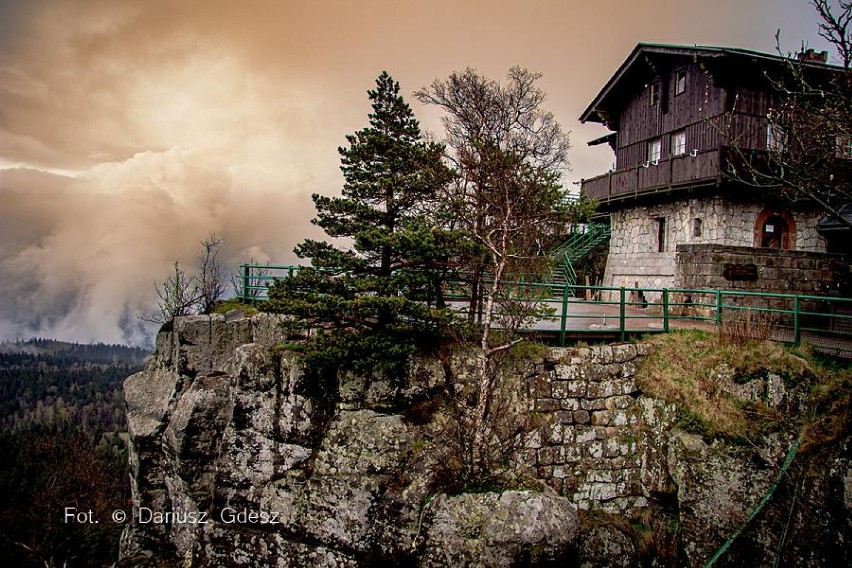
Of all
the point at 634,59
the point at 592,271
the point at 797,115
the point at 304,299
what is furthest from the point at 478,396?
the point at 634,59

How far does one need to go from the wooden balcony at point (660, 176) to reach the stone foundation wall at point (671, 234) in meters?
0.94

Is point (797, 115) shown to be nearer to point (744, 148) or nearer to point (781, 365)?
point (744, 148)

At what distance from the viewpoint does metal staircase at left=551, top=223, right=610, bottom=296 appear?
2012 centimetres

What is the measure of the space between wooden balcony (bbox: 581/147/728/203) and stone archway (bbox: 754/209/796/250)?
8.97ft

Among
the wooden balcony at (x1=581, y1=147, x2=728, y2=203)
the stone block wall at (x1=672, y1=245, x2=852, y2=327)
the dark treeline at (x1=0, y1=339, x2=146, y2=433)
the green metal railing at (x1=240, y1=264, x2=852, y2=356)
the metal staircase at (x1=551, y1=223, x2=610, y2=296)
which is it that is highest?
the wooden balcony at (x1=581, y1=147, x2=728, y2=203)

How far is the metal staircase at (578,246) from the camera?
20.1m

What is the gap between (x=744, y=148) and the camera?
617 inches

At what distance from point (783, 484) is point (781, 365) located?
2.25 m

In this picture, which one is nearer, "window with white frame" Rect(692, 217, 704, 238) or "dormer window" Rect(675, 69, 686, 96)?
"window with white frame" Rect(692, 217, 704, 238)

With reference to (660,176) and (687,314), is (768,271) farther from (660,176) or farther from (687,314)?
(660,176)

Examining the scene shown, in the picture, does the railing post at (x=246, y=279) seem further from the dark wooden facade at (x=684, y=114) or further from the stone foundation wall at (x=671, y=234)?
the dark wooden facade at (x=684, y=114)

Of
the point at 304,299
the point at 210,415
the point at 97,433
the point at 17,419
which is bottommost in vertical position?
the point at 17,419

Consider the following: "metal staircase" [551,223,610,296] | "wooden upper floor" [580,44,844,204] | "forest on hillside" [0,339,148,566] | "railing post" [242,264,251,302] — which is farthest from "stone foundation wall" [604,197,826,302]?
"forest on hillside" [0,339,148,566]

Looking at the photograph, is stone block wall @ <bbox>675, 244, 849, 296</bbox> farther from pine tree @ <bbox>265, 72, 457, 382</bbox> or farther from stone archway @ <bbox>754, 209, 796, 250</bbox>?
pine tree @ <bbox>265, 72, 457, 382</bbox>
